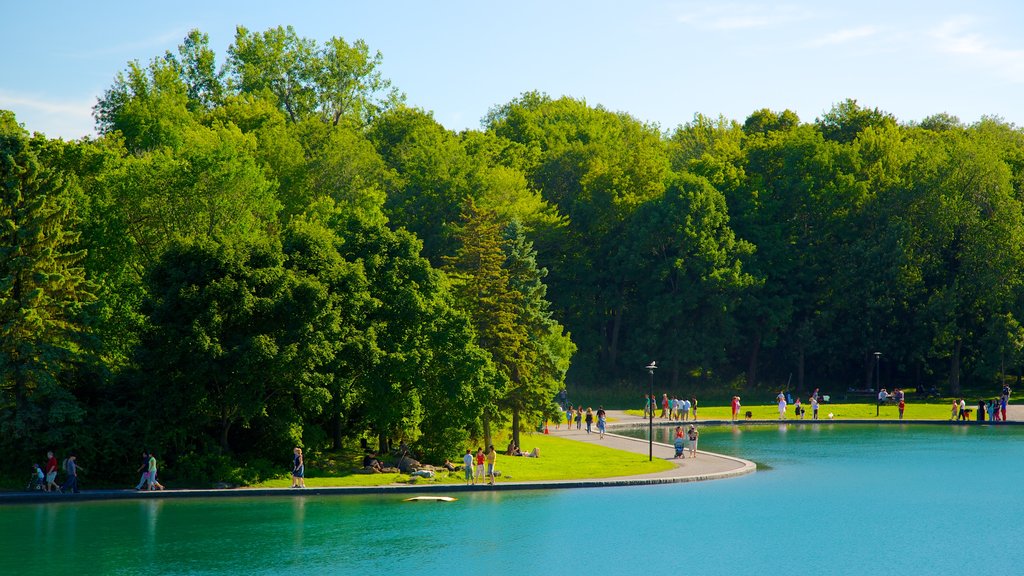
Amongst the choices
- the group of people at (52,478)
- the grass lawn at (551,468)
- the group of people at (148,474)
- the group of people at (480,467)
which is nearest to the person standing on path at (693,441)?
the grass lawn at (551,468)

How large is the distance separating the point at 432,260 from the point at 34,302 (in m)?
47.6

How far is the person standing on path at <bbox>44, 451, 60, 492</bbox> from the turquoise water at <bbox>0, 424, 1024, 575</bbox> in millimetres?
1744

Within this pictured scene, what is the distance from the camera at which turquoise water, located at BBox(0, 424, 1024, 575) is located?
31.8 m

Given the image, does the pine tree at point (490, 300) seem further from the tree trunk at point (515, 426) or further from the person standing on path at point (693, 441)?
the person standing on path at point (693, 441)

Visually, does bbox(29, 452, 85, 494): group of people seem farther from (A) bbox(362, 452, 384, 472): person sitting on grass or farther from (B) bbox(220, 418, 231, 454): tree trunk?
(A) bbox(362, 452, 384, 472): person sitting on grass

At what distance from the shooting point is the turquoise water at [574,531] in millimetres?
31812

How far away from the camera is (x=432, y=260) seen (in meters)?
90.4

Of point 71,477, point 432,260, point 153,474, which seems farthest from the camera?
point 432,260

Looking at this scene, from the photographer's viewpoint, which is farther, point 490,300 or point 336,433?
point 490,300

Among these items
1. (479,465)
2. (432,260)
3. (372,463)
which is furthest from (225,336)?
(432,260)

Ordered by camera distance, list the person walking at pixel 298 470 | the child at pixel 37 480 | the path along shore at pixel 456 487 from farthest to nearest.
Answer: the person walking at pixel 298 470 → the child at pixel 37 480 → the path along shore at pixel 456 487

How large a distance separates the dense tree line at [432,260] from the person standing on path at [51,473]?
116 centimetres

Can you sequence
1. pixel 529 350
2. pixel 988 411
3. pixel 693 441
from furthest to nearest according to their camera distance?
pixel 988 411, pixel 529 350, pixel 693 441

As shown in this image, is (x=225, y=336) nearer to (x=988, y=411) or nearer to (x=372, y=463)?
(x=372, y=463)
